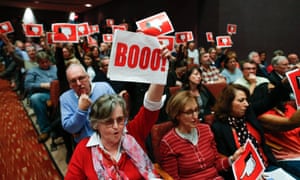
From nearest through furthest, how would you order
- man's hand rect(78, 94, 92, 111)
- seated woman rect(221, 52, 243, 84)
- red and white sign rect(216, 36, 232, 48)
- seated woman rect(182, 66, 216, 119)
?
man's hand rect(78, 94, 92, 111) < seated woman rect(182, 66, 216, 119) < seated woman rect(221, 52, 243, 84) < red and white sign rect(216, 36, 232, 48)

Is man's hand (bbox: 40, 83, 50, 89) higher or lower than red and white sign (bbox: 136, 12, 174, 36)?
lower

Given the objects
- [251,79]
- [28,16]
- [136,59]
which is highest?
[28,16]

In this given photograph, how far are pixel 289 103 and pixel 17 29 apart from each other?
14474 millimetres

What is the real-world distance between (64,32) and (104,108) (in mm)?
2362

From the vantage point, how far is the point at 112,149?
138 centimetres

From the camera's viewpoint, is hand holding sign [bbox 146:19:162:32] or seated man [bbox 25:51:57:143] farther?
seated man [bbox 25:51:57:143]

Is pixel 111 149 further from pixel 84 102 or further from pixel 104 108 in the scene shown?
pixel 84 102

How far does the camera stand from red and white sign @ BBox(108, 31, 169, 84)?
1223 mm

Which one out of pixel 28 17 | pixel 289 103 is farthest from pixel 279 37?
pixel 28 17

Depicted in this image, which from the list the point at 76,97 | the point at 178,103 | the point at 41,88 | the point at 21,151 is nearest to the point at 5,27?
the point at 41,88

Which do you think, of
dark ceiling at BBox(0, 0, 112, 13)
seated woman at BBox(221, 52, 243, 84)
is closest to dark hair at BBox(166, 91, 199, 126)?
seated woman at BBox(221, 52, 243, 84)

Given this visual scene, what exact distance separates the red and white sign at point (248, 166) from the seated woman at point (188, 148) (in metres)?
0.07

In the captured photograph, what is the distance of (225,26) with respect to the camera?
801 cm

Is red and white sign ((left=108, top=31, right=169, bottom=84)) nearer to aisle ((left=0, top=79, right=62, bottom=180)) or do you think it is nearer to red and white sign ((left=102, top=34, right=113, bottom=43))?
aisle ((left=0, top=79, right=62, bottom=180))
